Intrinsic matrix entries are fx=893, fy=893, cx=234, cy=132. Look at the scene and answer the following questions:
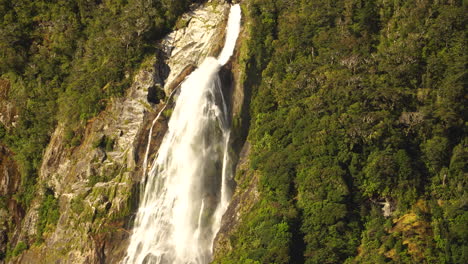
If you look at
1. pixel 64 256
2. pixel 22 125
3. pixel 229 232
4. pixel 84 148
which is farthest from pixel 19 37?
pixel 229 232

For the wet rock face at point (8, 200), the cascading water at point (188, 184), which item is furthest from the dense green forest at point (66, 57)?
the cascading water at point (188, 184)

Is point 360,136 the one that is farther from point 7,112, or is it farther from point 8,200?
point 7,112

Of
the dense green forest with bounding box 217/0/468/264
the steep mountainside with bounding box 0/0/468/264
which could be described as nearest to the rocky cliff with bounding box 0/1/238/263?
the steep mountainside with bounding box 0/0/468/264

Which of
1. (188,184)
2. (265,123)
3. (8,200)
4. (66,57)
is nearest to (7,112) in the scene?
(66,57)

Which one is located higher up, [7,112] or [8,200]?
[7,112]

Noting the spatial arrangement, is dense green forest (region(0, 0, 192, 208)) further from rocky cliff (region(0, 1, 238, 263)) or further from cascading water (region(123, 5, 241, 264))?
cascading water (region(123, 5, 241, 264))

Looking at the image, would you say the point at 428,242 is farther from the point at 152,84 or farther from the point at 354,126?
the point at 152,84
